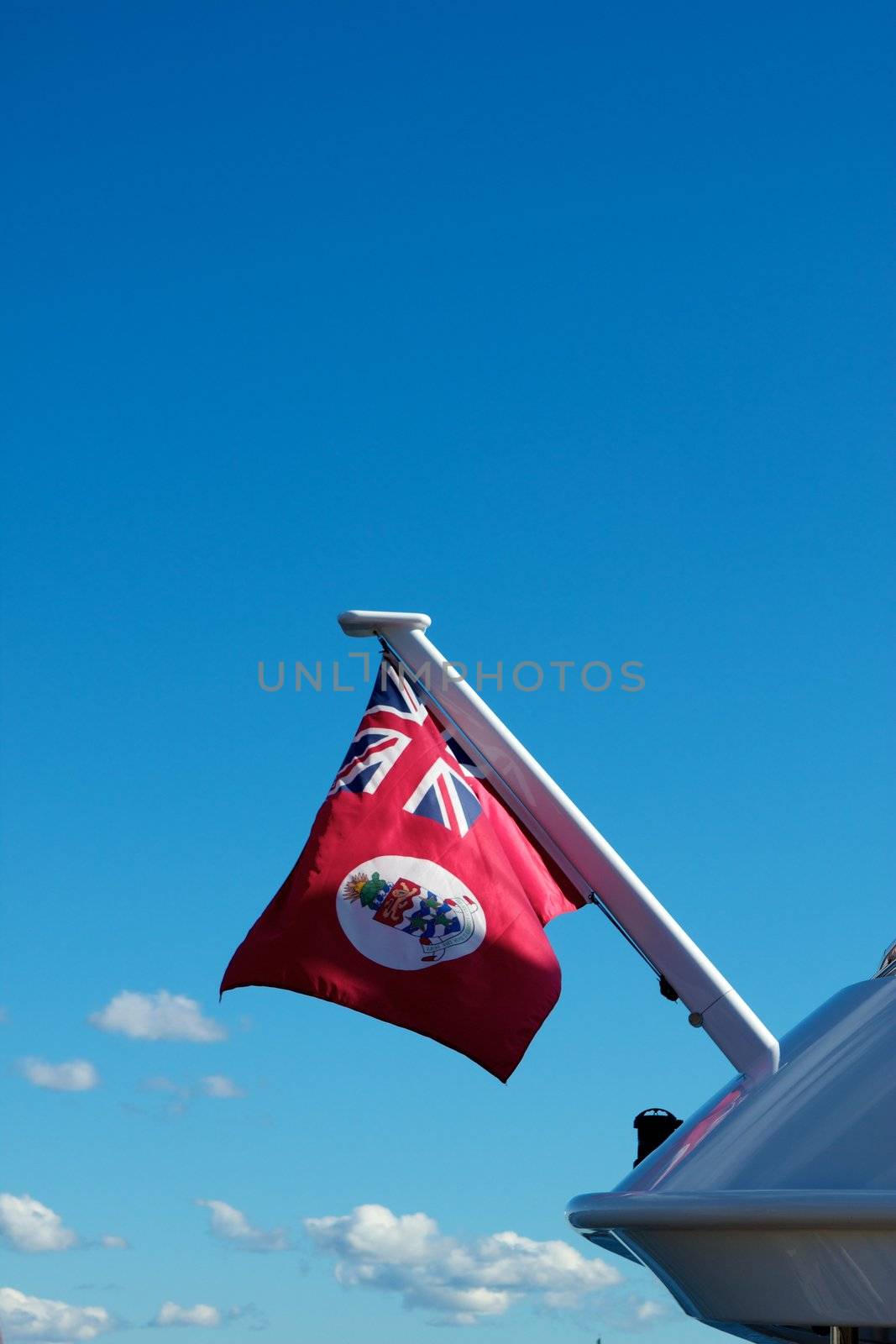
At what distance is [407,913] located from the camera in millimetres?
9727

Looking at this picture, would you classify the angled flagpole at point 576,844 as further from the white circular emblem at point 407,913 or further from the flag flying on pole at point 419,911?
the white circular emblem at point 407,913

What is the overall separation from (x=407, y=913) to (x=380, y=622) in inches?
76.9

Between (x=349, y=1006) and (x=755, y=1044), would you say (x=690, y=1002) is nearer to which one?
(x=755, y=1044)

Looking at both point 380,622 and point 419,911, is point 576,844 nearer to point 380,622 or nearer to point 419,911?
point 419,911

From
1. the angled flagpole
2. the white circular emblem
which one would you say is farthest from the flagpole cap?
the white circular emblem

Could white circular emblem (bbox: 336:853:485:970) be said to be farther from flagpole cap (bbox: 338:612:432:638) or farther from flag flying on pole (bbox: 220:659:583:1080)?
flagpole cap (bbox: 338:612:432:638)

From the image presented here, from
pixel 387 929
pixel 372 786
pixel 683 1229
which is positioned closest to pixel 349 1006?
pixel 387 929

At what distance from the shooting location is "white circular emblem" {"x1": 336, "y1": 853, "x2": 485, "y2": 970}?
31.5 ft

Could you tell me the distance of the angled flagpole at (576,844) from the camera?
8922 mm

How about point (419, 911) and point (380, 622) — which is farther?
point (380, 622)

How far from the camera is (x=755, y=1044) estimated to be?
8438mm

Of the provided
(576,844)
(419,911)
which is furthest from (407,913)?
(576,844)

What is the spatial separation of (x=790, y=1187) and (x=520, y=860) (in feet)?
14.5

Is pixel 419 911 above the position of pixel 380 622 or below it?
below
